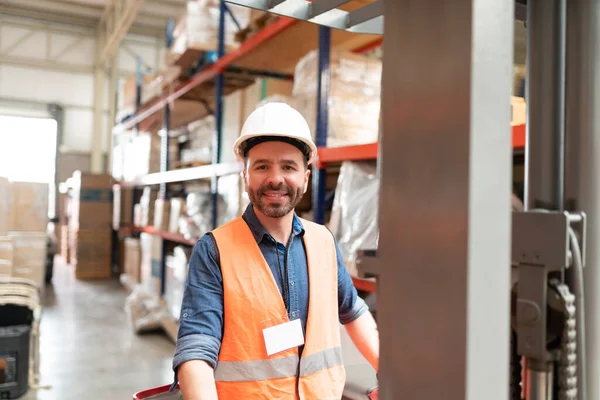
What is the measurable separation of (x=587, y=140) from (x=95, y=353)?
18.6 ft

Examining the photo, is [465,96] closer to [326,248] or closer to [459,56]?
[459,56]

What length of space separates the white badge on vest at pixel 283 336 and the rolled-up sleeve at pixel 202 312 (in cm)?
16

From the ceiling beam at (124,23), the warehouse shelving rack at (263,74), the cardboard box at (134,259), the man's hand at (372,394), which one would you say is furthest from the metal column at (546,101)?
the ceiling beam at (124,23)

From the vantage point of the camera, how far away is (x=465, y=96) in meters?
0.51

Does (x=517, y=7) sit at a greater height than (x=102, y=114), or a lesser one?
lesser

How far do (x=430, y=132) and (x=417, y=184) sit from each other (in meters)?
0.06

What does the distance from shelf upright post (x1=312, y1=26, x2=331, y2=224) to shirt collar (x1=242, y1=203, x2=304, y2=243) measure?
1.62 meters

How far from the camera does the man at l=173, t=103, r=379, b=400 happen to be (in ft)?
5.24

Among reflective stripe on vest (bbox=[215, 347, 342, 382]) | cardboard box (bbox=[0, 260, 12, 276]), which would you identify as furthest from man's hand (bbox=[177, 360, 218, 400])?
cardboard box (bbox=[0, 260, 12, 276])

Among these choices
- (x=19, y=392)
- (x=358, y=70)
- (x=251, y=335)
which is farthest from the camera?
(x=19, y=392)

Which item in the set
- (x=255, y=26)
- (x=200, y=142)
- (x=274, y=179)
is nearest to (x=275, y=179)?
(x=274, y=179)

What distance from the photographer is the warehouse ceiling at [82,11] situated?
13.5 m

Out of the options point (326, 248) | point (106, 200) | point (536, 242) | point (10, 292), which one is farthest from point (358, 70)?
point (106, 200)

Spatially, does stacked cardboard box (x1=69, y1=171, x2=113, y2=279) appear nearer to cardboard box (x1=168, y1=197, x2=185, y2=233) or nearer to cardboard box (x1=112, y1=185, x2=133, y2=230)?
cardboard box (x1=112, y1=185, x2=133, y2=230)
